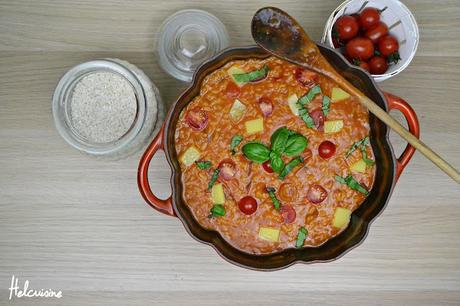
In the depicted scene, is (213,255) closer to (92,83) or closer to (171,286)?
(171,286)

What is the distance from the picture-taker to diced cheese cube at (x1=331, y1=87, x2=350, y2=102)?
1.42 m

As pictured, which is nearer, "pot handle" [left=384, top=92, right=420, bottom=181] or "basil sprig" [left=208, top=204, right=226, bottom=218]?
"pot handle" [left=384, top=92, right=420, bottom=181]

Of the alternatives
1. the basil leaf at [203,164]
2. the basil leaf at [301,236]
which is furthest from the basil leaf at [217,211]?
the basil leaf at [301,236]

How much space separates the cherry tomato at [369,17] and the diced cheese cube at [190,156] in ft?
2.17

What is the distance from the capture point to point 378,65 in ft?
4.68

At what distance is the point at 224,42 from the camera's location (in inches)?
59.8

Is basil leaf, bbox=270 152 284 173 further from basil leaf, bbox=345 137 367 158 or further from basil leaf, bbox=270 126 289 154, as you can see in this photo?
basil leaf, bbox=345 137 367 158

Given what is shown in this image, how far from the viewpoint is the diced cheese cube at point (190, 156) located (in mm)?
1432

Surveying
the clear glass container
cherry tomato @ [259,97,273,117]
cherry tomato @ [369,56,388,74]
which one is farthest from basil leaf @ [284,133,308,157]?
the clear glass container

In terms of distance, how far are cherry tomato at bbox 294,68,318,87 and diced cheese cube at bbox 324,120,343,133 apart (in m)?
0.13

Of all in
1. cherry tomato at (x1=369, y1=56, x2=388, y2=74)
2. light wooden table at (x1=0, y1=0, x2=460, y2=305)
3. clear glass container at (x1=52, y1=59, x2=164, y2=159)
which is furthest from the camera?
light wooden table at (x1=0, y1=0, x2=460, y2=305)

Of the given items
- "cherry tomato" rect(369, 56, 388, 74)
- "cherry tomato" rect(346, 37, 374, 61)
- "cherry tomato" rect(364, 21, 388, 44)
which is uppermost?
"cherry tomato" rect(364, 21, 388, 44)

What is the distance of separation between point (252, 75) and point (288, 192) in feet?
1.26

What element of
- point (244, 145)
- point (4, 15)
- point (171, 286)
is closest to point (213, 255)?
point (171, 286)
